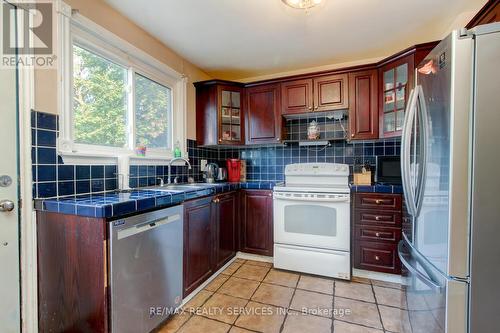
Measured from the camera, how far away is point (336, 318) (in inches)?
69.2

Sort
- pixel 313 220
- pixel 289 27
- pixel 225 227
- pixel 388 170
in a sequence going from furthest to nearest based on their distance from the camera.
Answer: pixel 388 170 → pixel 225 227 → pixel 313 220 → pixel 289 27

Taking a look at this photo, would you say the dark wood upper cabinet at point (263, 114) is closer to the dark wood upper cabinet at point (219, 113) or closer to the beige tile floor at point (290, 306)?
the dark wood upper cabinet at point (219, 113)

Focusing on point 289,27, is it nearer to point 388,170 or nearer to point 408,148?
point 408,148

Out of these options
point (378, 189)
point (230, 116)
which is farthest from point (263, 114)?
point (378, 189)

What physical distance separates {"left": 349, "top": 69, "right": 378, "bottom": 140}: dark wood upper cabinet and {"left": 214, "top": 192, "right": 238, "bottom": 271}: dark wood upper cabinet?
1.58 m

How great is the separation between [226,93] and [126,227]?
215 centimetres

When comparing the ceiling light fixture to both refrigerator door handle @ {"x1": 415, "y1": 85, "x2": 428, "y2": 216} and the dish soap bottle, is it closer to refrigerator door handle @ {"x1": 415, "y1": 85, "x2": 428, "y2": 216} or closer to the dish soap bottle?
refrigerator door handle @ {"x1": 415, "y1": 85, "x2": 428, "y2": 216}

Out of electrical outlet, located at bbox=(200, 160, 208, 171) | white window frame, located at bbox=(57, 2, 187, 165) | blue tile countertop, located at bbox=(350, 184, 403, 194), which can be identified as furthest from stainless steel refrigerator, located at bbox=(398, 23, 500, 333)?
electrical outlet, located at bbox=(200, 160, 208, 171)

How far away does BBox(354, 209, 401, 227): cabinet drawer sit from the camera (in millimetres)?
2270

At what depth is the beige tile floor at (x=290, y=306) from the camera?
166 centimetres

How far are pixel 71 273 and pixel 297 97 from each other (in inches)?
103

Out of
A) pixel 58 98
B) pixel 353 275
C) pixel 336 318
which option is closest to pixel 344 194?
pixel 353 275

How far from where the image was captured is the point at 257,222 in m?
2.78

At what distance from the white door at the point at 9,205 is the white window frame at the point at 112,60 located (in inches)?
9.2
